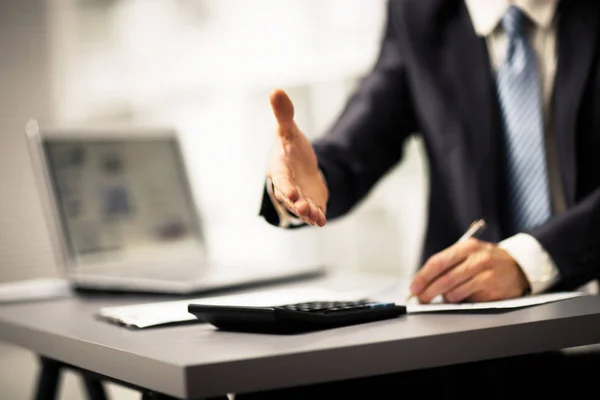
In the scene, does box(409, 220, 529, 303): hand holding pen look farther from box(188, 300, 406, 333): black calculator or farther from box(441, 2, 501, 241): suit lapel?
box(441, 2, 501, 241): suit lapel

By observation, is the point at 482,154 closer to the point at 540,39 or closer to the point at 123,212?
the point at 540,39

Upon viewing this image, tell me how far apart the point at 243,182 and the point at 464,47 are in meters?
2.38

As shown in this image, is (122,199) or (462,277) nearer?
(462,277)

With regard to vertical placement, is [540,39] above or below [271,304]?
above

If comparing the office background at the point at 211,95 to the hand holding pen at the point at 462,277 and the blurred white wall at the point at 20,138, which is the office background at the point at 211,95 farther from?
the hand holding pen at the point at 462,277

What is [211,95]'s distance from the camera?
381cm

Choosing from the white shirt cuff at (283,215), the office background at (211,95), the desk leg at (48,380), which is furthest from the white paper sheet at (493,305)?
the office background at (211,95)

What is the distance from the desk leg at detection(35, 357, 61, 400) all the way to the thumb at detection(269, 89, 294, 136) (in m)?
0.67

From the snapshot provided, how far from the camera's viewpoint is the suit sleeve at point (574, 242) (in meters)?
1.09

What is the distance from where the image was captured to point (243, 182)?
370 cm

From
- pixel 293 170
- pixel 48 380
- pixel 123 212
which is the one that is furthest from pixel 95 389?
pixel 293 170

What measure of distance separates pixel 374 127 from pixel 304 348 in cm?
91

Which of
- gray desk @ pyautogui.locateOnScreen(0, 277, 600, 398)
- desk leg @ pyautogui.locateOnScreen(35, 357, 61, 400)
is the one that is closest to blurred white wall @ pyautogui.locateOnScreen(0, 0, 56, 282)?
desk leg @ pyautogui.locateOnScreen(35, 357, 61, 400)

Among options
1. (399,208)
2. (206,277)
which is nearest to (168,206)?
(206,277)
